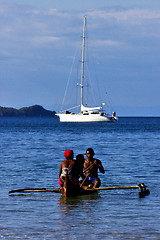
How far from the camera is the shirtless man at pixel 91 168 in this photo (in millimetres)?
14133

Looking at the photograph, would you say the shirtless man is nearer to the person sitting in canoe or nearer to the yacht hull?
the person sitting in canoe

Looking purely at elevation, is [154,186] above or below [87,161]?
below

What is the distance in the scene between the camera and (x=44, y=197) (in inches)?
564

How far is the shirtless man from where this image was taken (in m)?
14.1

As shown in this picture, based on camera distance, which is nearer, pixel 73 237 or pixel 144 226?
pixel 73 237

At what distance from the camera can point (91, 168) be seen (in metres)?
14.3

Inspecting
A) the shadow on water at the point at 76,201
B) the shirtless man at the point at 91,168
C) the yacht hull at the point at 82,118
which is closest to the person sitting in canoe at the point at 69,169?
the shadow on water at the point at 76,201

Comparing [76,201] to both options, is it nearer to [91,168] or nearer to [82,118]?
[91,168]

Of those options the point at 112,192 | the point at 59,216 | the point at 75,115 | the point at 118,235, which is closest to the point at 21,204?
the point at 59,216

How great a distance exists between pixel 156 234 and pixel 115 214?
7.35 ft

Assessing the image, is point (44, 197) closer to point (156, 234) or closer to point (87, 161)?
point (87, 161)

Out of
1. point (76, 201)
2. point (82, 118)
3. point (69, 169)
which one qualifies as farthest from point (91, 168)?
point (82, 118)

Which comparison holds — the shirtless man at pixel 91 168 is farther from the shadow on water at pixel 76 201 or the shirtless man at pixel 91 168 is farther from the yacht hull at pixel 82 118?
the yacht hull at pixel 82 118

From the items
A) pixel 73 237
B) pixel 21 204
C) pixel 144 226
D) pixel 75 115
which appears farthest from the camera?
pixel 75 115
